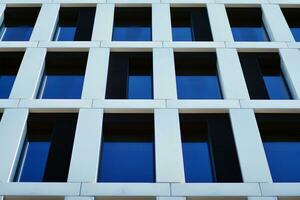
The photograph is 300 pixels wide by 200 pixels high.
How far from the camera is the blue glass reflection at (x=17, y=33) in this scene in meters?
17.1

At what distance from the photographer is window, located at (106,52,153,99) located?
14125mm

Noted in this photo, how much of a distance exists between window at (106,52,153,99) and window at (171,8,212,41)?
1.86 m

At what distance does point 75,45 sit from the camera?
1585cm

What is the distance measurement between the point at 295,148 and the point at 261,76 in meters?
2.84

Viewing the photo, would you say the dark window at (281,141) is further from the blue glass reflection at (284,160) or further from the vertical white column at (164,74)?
the vertical white column at (164,74)

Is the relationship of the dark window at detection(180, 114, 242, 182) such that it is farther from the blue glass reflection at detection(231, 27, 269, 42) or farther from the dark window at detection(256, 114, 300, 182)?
the blue glass reflection at detection(231, 27, 269, 42)

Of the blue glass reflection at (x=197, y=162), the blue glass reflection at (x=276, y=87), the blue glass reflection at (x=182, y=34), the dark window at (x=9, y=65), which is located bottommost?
the blue glass reflection at (x=197, y=162)

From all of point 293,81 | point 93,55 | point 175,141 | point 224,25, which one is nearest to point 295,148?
point 293,81

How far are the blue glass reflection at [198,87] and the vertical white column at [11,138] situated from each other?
16.2 ft

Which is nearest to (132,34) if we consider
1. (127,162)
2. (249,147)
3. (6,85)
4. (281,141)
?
(6,85)

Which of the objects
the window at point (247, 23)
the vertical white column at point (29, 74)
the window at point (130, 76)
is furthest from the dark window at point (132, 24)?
the window at point (247, 23)

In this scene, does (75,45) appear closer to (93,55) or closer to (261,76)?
(93,55)

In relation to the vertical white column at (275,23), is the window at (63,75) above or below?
below

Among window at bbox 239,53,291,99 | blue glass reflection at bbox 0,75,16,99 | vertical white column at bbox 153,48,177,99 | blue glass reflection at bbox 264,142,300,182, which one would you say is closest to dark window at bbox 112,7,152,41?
vertical white column at bbox 153,48,177,99
